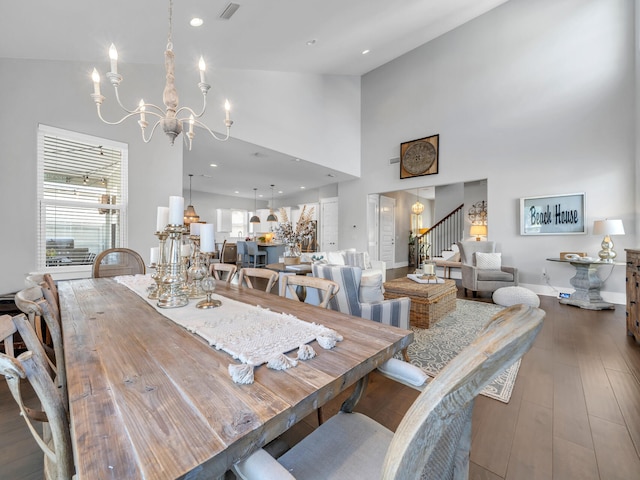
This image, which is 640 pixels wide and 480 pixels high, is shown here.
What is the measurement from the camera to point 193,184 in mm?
8414

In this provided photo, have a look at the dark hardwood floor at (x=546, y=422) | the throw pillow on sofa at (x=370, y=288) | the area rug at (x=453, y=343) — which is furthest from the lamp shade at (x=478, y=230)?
the throw pillow on sofa at (x=370, y=288)

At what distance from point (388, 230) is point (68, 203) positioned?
7.00 metres

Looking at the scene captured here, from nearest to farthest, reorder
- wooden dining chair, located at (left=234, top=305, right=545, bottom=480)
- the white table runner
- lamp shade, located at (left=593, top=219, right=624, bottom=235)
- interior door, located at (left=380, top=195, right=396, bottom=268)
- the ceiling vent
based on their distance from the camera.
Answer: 1. wooden dining chair, located at (left=234, top=305, right=545, bottom=480)
2. the white table runner
3. the ceiling vent
4. lamp shade, located at (left=593, top=219, right=624, bottom=235)
5. interior door, located at (left=380, top=195, right=396, bottom=268)

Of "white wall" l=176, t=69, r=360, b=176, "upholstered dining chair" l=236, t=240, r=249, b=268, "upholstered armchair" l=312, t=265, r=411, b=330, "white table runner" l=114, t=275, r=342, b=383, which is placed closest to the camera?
"white table runner" l=114, t=275, r=342, b=383

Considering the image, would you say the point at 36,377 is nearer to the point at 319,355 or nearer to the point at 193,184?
the point at 319,355

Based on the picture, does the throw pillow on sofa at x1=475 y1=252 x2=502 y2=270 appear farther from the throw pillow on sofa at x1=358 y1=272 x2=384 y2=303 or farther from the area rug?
the throw pillow on sofa at x1=358 y1=272 x2=384 y2=303

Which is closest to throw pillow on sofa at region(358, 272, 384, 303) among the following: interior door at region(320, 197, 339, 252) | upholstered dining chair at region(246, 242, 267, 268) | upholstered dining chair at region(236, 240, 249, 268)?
upholstered dining chair at region(246, 242, 267, 268)

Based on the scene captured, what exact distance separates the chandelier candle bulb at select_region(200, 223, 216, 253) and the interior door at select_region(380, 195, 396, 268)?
6671mm

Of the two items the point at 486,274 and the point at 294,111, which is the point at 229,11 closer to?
the point at 294,111

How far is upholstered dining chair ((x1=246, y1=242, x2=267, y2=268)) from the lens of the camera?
7891 millimetres

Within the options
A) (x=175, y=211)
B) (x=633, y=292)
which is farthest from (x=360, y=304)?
(x=633, y=292)

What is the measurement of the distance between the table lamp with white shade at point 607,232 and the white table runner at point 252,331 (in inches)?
194

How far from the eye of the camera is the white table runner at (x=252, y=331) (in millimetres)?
835

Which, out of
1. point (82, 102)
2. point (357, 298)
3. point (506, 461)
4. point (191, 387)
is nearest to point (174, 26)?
point (82, 102)
